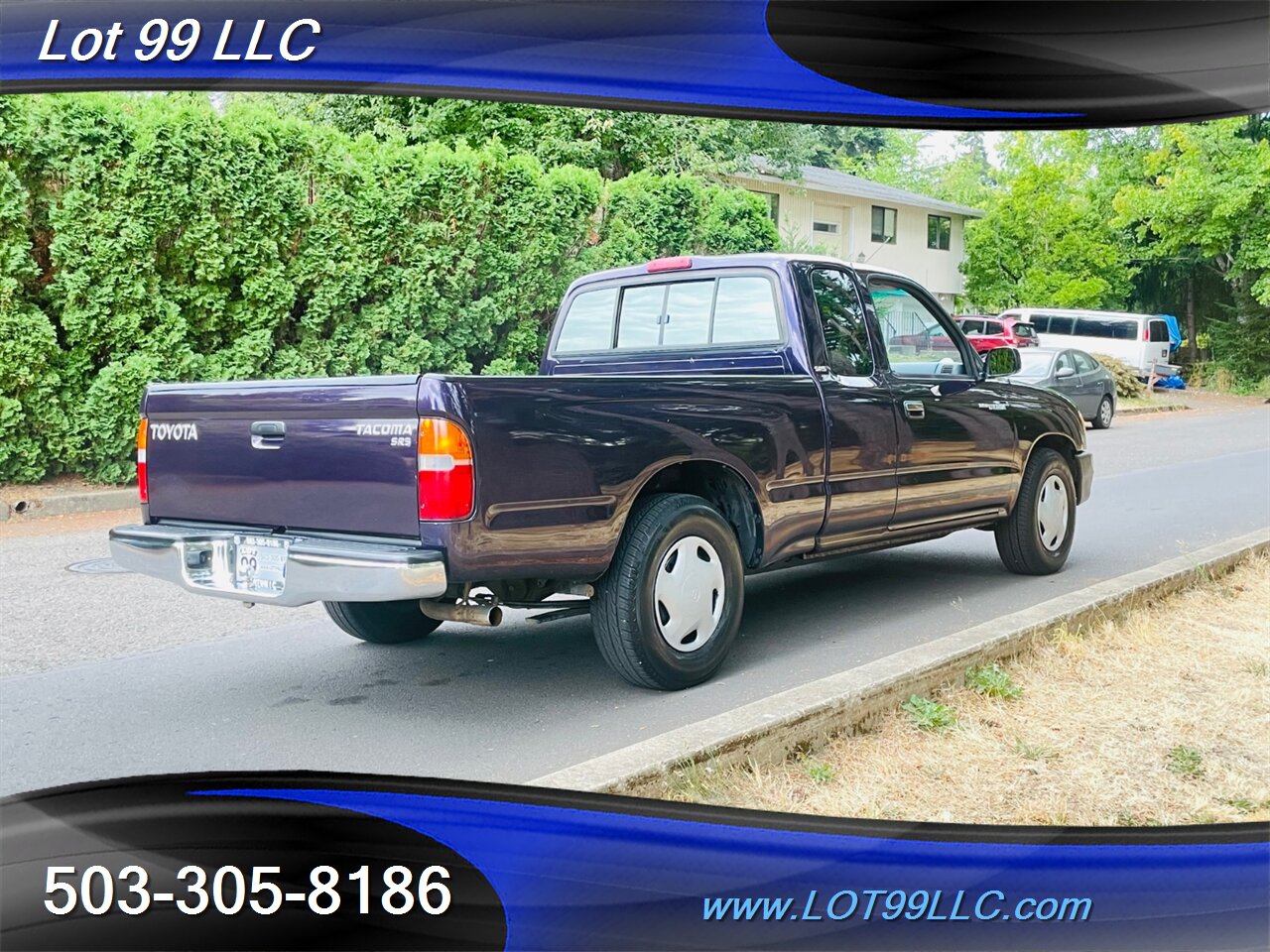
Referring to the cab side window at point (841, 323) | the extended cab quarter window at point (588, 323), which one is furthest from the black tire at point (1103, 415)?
the extended cab quarter window at point (588, 323)

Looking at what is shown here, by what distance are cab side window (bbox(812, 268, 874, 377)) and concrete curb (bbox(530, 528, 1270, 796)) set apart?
4.82 ft

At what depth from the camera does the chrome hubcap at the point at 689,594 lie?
521 cm

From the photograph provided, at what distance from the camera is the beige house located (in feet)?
117

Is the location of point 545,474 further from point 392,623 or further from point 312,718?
point 392,623

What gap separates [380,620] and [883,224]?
36.2 m

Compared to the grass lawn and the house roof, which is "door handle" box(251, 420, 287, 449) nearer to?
the grass lawn

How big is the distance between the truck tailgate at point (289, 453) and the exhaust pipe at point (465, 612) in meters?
0.44

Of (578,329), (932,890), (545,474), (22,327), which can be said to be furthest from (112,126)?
(932,890)

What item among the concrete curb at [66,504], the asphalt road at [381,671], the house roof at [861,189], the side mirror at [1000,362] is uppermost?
the house roof at [861,189]

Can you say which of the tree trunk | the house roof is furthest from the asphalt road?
the tree trunk

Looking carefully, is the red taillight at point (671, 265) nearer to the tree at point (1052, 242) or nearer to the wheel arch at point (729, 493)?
the wheel arch at point (729, 493)

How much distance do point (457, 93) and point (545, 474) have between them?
5.59ft

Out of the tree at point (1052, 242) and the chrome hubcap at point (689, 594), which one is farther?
the tree at point (1052, 242)

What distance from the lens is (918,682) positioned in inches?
196
